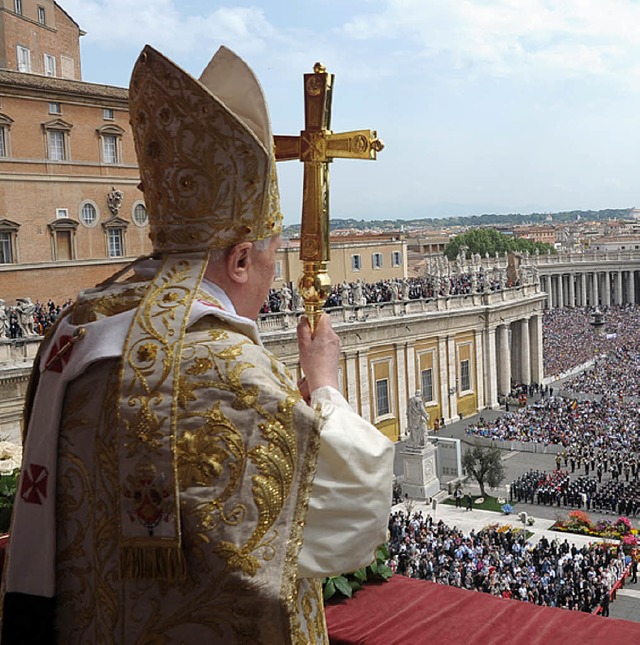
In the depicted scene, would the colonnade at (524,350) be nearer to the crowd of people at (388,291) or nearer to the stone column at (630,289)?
the crowd of people at (388,291)

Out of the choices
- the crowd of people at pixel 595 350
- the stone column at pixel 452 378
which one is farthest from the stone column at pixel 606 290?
the stone column at pixel 452 378

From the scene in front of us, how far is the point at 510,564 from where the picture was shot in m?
18.1

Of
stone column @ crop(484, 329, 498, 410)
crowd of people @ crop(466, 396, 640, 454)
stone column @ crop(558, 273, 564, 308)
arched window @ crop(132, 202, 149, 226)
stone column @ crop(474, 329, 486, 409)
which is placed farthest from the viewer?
stone column @ crop(558, 273, 564, 308)

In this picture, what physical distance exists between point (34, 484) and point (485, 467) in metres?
26.1

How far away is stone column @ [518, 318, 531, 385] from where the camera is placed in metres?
48.3

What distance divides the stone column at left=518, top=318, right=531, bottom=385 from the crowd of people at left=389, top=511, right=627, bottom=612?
2746cm

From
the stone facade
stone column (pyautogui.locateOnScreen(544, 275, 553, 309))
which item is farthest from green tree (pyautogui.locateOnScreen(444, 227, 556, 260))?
the stone facade

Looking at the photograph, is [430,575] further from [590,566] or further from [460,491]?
[460,491]

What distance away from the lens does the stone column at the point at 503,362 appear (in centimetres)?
4428

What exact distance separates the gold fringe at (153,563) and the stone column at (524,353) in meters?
47.3

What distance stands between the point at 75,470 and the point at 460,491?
2611cm

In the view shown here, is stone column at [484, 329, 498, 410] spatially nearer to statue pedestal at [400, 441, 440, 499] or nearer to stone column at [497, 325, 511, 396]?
stone column at [497, 325, 511, 396]

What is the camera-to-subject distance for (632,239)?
152 meters

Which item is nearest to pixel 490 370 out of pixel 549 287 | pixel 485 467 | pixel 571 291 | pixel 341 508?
pixel 485 467
